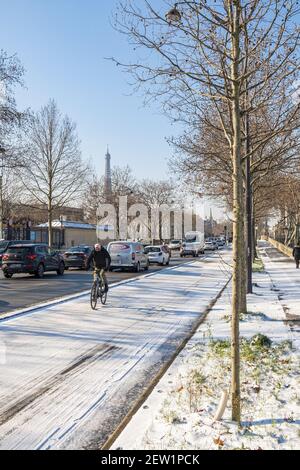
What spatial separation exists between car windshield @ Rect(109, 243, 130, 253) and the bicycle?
12.2 meters

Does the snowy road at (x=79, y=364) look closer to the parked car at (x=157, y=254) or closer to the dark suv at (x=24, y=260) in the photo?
the dark suv at (x=24, y=260)

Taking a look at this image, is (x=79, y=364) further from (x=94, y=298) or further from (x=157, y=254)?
(x=157, y=254)

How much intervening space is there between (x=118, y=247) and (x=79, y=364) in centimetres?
1862

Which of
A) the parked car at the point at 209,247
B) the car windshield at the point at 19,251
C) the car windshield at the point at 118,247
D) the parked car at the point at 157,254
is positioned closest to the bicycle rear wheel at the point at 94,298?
the car windshield at the point at 19,251

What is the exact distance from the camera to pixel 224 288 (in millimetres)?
17125

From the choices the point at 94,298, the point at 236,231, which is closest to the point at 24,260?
the point at 94,298

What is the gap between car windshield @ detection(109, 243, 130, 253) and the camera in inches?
978

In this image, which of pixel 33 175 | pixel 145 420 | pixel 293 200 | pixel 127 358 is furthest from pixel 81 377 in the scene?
pixel 293 200

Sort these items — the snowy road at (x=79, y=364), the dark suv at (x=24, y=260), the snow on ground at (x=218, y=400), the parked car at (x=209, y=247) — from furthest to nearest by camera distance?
1. the parked car at (x=209, y=247)
2. the dark suv at (x=24, y=260)
3. the snowy road at (x=79, y=364)
4. the snow on ground at (x=218, y=400)

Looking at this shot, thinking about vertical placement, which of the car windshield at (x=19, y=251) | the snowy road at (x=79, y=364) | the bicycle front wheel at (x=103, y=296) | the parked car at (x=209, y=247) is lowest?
the snowy road at (x=79, y=364)

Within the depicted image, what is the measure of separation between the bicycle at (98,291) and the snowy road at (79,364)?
31 centimetres

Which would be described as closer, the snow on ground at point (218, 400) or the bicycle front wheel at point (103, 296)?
the snow on ground at point (218, 400)

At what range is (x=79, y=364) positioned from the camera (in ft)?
21.5

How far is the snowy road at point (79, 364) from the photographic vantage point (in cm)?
433
